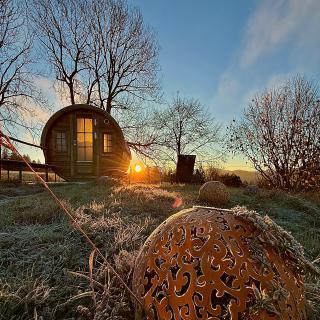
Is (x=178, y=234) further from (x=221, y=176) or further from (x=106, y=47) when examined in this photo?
(x=106, y=47)

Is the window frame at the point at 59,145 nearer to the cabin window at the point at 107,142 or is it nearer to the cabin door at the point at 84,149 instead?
the cabin door at the point at 84,149

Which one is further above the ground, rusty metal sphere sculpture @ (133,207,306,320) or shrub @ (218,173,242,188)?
shrub @ (218,173,242,188)

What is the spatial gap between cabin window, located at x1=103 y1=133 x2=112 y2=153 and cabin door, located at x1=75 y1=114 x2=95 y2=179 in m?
0.55

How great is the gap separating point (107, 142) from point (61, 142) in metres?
2.19

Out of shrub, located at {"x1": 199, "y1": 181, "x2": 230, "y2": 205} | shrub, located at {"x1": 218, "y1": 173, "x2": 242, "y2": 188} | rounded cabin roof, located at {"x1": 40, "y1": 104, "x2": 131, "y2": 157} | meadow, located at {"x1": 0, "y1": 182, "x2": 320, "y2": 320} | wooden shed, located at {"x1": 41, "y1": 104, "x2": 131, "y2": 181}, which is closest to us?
meadow, located at {"x1": 0, "y1": 182, "x2": 320, "y2": 320}

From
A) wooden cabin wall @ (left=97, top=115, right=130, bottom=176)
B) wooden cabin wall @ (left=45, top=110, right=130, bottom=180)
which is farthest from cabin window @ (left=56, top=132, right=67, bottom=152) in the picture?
wooden cabin wall @ (left=97, top=115, right=130, bottom=176)

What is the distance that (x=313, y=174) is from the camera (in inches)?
513

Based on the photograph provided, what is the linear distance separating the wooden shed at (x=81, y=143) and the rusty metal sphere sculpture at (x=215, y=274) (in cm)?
1349

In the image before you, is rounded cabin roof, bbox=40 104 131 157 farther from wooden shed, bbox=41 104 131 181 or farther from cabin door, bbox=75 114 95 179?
cabin door, bbox=75 114 95 179

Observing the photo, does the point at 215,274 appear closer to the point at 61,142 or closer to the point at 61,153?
the point at 61,153

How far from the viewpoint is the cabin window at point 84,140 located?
15148 millimetres

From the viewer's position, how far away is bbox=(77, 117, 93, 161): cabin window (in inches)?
596

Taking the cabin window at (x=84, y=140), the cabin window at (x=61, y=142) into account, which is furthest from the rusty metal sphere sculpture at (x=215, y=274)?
the cabin window at (x=61, y=142)

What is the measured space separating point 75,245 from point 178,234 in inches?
73.7
